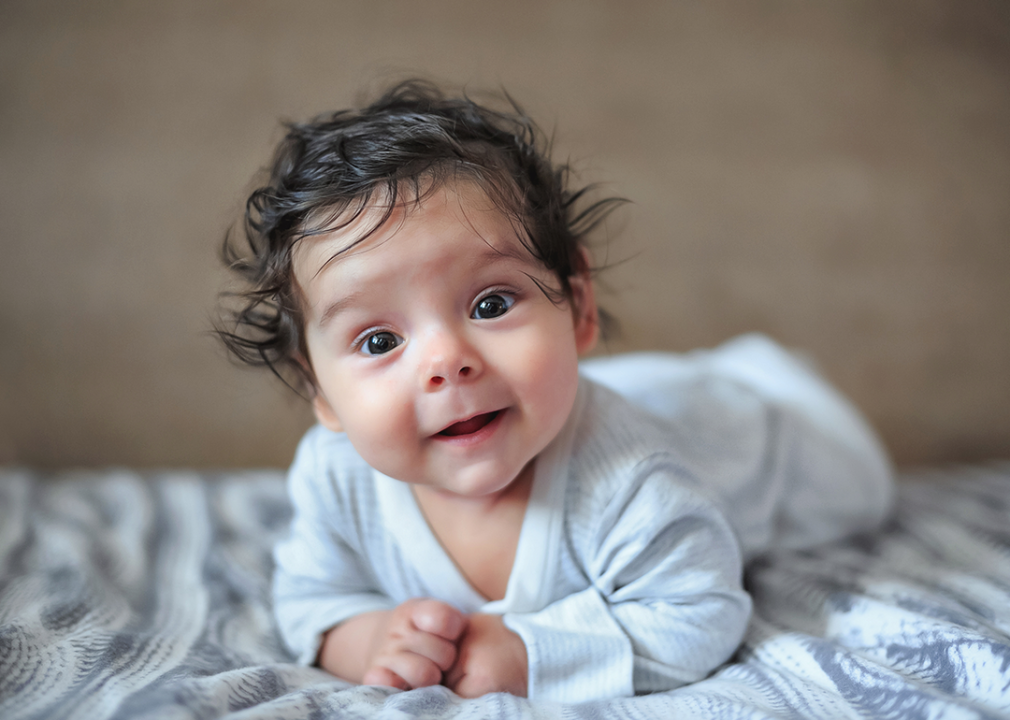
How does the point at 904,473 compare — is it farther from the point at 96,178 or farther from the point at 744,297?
the point at 96,178

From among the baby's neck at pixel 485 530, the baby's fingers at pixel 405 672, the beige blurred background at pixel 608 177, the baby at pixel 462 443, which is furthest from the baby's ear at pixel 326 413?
the beige blurred background at pixel 608 177

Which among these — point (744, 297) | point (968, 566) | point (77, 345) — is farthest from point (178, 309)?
point (968, 566)

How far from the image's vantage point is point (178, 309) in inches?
52.9

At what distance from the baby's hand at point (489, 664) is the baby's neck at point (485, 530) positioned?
0.20 feet

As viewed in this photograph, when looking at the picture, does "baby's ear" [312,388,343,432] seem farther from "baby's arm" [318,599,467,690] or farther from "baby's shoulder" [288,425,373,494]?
"baby's arm" [318,599,467,690]

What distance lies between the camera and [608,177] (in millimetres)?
1424

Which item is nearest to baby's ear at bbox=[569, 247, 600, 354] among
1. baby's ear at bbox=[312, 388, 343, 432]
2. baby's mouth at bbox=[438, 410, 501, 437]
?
baby's mouth at bbox=[438, 410, 501, 437]

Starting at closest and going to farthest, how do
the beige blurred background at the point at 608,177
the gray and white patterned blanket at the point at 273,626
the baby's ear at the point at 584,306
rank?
the gray and white patterned blanket at the point at 273,626
the baby's ear at the point at 584,306
the beige blurred background at the point at 608,177

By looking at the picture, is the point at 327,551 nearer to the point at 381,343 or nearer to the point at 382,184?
the point at 381,343

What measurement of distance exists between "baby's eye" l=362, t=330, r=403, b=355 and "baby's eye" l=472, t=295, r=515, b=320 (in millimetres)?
69

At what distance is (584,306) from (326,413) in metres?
0.28

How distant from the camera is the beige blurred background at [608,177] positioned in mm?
1324

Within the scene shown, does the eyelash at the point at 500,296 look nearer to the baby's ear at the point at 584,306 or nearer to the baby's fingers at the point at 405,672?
the baby's ear at the point at 584,306

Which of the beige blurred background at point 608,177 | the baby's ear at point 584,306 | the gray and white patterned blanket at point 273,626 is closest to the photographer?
the gray and white patterned blanket at point 273,626
